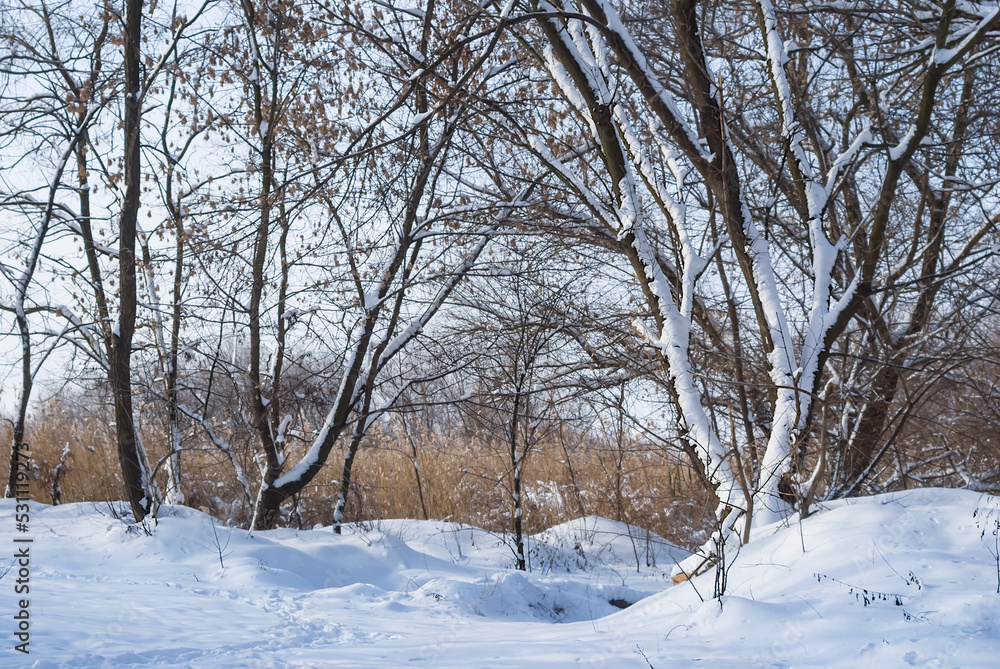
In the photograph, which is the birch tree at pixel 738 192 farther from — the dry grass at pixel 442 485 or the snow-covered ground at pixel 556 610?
the dry grass at pixel 442 485

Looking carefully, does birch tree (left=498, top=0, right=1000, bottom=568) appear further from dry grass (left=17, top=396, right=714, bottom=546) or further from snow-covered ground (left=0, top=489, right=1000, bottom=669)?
dry grass (left=17, top=396, right=714, bottom=546)

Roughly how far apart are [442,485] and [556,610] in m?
4.29

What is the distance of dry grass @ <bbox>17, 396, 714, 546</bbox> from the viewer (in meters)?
8.00

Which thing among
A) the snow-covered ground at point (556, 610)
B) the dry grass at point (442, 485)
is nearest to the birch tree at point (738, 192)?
the snow-covered ground at point (556, 610)

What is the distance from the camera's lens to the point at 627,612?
342 centimetres

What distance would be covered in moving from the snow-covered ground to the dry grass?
3209mm

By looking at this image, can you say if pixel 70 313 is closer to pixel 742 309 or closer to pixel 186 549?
pixel 186 549

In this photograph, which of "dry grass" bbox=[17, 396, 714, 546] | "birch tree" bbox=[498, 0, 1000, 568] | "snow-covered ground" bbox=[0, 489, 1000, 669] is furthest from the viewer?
"dry grass" bbox=[17, 396, 714, 546]

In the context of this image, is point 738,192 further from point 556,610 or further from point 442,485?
point 442,485

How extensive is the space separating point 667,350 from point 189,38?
545 centimetres

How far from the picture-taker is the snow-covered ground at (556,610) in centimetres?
241

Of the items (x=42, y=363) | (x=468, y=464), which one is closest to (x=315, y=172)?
(x=42, y=363)

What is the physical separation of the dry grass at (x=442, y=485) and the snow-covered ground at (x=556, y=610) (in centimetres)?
321

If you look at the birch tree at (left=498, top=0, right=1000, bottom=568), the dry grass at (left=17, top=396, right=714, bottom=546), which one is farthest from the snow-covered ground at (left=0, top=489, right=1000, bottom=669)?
the dry grass at (left=17, top=396, right=714, bottom=546)
